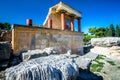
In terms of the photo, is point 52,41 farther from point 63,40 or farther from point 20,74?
point 20,74

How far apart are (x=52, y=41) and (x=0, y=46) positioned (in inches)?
156

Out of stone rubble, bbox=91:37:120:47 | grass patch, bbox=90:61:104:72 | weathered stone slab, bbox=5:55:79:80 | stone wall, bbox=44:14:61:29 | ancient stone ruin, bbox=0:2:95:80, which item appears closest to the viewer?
weathered stone slab, bbox=5:55:79:80

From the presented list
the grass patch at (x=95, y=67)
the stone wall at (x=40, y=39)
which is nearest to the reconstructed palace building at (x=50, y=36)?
the stone wall at (x=40, y=39)

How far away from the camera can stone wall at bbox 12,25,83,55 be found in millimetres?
6484

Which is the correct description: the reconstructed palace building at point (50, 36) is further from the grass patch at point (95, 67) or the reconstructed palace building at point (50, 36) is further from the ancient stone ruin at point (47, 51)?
the grass patch at point (95, 67)

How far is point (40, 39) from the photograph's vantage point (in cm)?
758

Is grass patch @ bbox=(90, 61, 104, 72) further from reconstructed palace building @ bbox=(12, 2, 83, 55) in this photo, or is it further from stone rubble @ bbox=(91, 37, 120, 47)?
stone rubble @ bbox=(91, 37, 120, 47)

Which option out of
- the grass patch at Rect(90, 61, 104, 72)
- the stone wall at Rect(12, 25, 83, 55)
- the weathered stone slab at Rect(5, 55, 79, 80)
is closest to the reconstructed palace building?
the stone wall at Rect(12, 25, 83, 55)

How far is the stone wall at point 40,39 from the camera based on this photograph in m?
6.48

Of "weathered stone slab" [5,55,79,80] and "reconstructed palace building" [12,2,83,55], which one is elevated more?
"reconstructed palace building" [12,2,83,55]

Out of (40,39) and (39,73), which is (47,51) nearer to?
(40,39)

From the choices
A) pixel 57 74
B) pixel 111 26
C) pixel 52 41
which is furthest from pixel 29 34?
pixel 111 26

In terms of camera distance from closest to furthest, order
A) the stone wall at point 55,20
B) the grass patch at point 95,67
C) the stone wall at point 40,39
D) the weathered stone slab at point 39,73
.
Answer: the weathered stone slab at point 39,73 < the stone wall at point 40,39 < the grass patch at point 95,67 < the stone wall at point 55,20

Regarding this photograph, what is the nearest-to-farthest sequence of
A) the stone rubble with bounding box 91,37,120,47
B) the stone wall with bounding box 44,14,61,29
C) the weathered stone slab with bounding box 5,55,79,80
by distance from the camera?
1. the weathered stone slab with bounding box 5,55,79,80
2. the stone wall with bounding box 44,14,61,29
3. the stone rubble with bounding box 91,37,120,47
